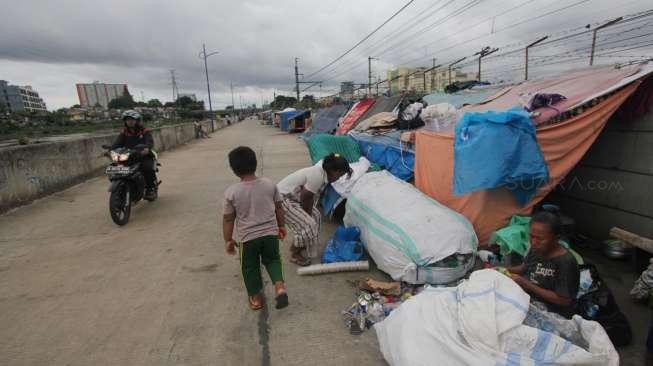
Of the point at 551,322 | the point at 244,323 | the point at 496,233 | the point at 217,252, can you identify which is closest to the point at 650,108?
the point at 496,233

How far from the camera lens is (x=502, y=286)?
1.77 metres

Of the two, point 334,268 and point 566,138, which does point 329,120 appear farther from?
point 334,268

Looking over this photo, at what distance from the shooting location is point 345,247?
3.31 metres

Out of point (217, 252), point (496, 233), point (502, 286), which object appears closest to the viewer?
point (502, 286)

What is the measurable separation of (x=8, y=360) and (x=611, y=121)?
5.40 m

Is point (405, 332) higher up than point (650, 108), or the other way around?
point (650, 108)

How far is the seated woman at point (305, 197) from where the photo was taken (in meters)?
3.16

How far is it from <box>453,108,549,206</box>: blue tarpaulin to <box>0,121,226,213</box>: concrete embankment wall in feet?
20.9

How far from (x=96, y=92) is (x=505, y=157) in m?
80.8

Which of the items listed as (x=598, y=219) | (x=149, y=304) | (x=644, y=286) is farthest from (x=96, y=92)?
(x=644, y=286)

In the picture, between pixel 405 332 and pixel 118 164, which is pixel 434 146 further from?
pixel 118 164

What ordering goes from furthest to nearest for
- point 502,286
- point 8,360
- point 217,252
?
1. point 217,252
2. point 8,360
3. point 502,286

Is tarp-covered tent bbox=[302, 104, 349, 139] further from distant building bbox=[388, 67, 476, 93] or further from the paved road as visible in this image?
distant building bbox=[388, 67, 476, 93]

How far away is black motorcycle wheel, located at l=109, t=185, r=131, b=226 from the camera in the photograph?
4406 mm
